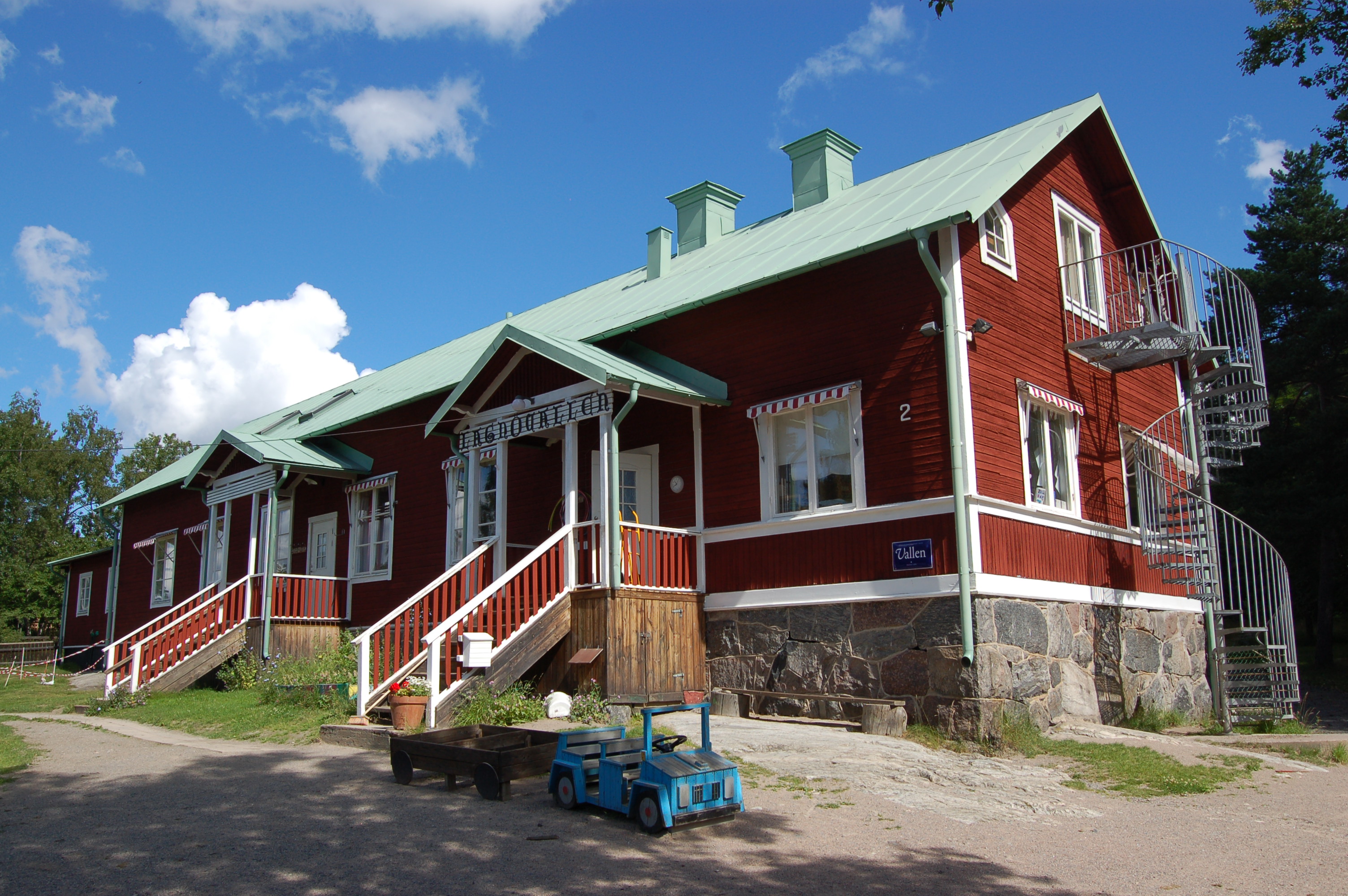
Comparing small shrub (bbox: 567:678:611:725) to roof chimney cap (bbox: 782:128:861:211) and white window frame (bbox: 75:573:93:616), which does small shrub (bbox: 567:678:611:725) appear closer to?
roof chimney cap (bbox: 782:128:861:211)

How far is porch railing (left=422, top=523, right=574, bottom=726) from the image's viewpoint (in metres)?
11.1

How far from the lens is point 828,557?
12094mm

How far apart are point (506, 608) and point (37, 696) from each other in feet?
40.3

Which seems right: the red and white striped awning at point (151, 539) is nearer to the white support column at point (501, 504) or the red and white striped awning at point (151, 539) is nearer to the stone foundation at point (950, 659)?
the white support column at point (501, 504)

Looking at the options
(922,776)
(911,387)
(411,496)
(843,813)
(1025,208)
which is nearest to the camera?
(843,813)

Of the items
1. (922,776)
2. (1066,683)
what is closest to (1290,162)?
(1066,683)

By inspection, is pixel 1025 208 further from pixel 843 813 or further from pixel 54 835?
pixel 54 835

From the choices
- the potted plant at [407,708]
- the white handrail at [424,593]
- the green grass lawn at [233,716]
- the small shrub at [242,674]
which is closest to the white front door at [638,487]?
the white handrail at [424,593]

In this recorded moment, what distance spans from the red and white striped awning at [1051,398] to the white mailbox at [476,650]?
272 inches

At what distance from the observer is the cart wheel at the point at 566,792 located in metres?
→ 7.46

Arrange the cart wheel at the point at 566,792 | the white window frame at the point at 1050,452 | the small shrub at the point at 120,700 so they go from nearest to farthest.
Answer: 1. the cart wheel at the point at 566,792
2. the white window frame at the point at 1050,452
3. the small shrub at the point at 120,700

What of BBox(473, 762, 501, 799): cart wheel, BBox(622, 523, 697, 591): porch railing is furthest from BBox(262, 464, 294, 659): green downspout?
BBox(473, 762, 501, 799): cart wheel

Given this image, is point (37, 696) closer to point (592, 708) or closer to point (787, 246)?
point (592, 708)

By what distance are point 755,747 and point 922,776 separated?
1.57 meters
